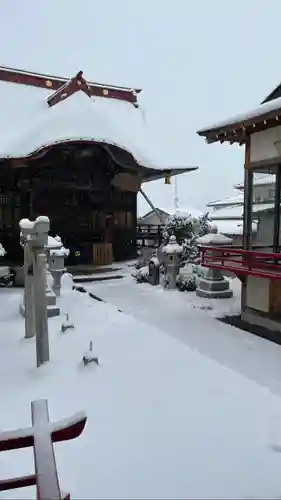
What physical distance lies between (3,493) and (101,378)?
6.76 ft

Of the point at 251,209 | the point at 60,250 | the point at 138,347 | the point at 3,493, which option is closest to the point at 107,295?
the point at 60,250

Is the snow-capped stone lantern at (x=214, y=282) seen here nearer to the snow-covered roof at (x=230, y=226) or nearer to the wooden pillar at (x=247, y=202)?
the wooden pillar at (x=247, y=202)

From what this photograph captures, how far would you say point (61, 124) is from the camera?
1653 cm

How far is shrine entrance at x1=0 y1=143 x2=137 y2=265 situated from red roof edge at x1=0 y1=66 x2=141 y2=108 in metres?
5.68

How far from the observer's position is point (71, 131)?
15891 mm

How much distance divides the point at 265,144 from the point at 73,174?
Answer: 9451 millimetres

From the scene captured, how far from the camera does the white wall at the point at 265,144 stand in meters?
8.23

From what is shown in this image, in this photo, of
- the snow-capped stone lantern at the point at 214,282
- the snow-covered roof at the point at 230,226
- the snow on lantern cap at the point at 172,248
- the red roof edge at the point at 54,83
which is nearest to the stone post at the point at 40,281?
the snow-capped stone lantern at the point at 214,282

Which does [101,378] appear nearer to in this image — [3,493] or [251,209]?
[3,493]

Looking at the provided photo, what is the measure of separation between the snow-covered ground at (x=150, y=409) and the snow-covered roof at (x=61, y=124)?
9332 mm

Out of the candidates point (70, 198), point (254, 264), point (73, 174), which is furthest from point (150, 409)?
point (70, 198)

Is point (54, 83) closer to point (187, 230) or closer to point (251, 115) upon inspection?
point (187, 230)

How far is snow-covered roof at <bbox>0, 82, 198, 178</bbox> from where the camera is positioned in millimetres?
15602

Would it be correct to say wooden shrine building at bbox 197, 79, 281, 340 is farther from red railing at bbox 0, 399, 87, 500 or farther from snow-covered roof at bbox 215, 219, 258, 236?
snow-covered roof at bbox 215, 219, 258, 236
